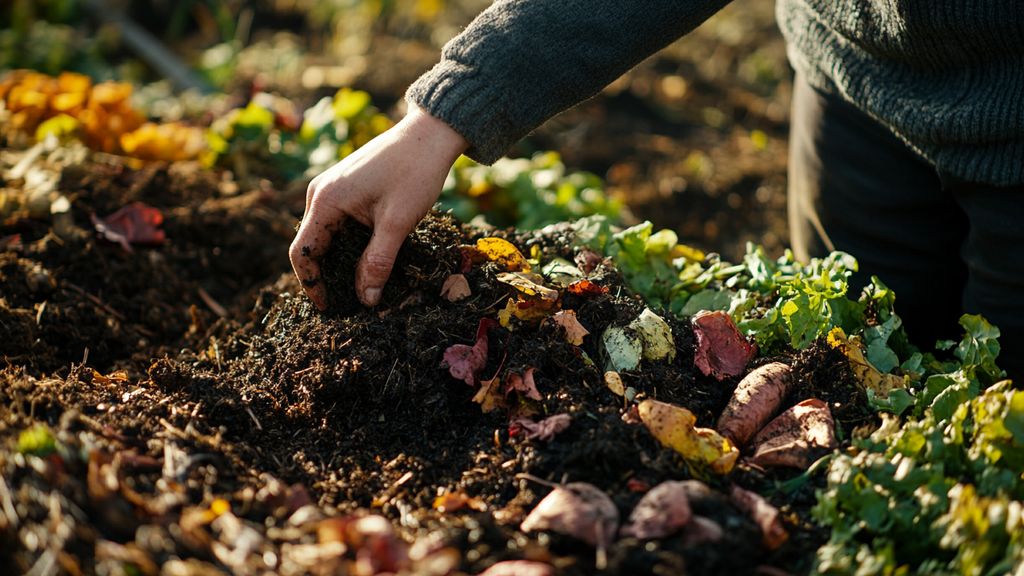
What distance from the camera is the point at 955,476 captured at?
56.8 inches

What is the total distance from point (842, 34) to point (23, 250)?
2209mm

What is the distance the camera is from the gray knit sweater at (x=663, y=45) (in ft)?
5.93

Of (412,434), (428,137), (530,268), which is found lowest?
(412,434)

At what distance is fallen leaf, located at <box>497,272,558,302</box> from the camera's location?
1763 millimetres

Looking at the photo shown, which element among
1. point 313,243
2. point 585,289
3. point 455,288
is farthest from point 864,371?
point 313,243

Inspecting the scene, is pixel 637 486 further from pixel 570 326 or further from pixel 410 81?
pixel 410 81

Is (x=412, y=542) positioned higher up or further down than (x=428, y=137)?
further down

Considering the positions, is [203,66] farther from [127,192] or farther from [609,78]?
[609,78]

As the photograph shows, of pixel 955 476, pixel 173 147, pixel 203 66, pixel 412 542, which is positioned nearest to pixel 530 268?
pixel 412 542

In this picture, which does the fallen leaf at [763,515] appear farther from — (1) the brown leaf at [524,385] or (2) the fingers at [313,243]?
(2) the fingers at [313,243]

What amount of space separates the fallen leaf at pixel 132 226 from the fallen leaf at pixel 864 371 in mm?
1895

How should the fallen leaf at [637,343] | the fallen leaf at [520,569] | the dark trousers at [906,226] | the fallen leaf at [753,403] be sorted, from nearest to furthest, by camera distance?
the fallen leaf at [520,569] → the fallen leaf at [753,403] → the fallen leaf at [637,343] → the dark trousers at [906,226]

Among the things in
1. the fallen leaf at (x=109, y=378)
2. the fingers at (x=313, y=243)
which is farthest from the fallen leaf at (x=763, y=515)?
the fallen leaf at (x=109, y=378)

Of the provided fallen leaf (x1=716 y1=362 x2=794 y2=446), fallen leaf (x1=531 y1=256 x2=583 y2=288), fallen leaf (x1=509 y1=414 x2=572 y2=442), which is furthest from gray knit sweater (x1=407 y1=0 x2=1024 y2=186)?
fallen leaf (x1=716 y1=362 x2=794 y2=446)
